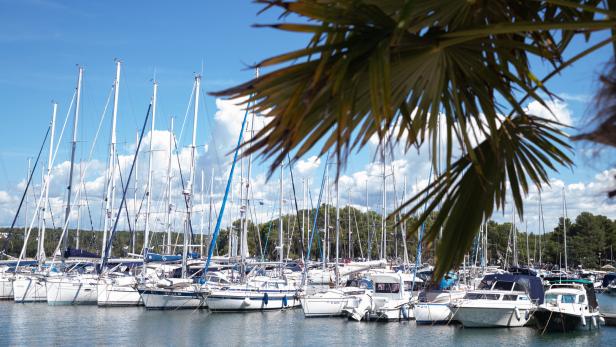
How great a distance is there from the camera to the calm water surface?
32.9 metres

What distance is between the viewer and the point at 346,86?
13.1ft

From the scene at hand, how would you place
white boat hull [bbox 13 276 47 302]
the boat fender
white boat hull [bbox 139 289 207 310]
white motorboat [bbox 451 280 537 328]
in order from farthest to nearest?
white boat hull [bbox 13 276 47 302]
white boat hull [bbox 139 289 207 310]
the boat fender
white motorboat [bbox 451 280 537 328]

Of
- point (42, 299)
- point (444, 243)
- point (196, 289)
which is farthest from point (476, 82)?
point (42, 299)

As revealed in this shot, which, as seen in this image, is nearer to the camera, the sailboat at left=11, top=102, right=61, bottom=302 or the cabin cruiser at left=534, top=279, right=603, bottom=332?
the cabin cruiser at left=534, top=279, right=603, bottom=332

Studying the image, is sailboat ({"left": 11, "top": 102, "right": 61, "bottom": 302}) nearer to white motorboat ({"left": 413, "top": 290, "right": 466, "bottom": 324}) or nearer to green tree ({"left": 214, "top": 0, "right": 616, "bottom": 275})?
white motorboat ({"left": 413, "top": 290, "right": 466, "bottom": 324})

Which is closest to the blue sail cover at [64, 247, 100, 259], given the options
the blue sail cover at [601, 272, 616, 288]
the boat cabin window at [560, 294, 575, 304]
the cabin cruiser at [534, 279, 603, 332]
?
the cabin cruiser at [534, 279, 603, 332]

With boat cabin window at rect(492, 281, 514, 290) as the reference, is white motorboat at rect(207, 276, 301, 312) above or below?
below

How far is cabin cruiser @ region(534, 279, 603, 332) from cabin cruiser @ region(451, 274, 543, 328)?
2.37 feet

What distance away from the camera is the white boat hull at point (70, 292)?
161ft

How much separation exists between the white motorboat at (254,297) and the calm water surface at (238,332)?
0.78 m

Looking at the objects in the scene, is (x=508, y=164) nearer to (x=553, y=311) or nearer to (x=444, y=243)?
(x=444, y=243)

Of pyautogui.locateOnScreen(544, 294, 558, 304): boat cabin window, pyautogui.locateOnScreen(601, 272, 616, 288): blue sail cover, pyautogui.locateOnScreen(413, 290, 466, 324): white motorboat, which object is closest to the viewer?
pyautogui.locateOnScreen(544, 294, 558, 304): boat cabin window

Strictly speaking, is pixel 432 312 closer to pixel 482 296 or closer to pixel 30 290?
pixel 482 296

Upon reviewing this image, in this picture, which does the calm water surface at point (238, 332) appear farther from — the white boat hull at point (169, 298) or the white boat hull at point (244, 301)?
the white boat hull at point (169, 298)
